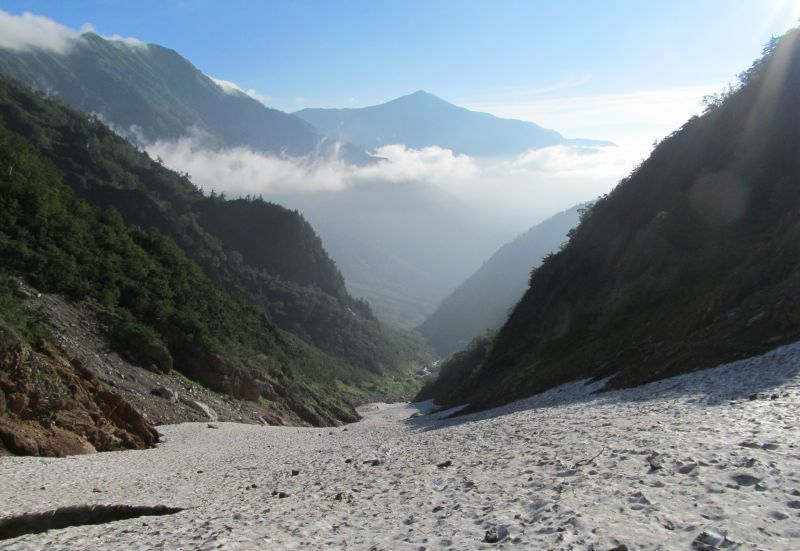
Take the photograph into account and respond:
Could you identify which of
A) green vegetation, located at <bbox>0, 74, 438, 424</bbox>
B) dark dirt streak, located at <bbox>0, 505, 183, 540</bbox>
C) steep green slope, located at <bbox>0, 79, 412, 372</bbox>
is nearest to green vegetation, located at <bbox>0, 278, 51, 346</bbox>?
green vegetation, located at <bbox>0, 74, 438, 424</bbox>

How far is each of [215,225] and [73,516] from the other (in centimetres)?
16468

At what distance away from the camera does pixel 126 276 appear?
4475 centimetres

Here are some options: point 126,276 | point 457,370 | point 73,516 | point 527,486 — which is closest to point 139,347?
point 126,276

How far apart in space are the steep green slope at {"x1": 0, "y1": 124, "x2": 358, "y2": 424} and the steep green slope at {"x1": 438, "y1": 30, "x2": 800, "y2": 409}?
2040 cm

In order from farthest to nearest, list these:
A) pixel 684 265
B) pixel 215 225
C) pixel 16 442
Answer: pixel 215 225
pixel 684 265
pixel 16 442

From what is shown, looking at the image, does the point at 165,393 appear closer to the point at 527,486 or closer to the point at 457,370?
the point at 527,486

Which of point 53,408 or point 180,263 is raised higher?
point 180,263

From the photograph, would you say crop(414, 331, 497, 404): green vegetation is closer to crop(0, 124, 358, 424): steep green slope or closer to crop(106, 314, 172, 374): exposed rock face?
crop(0, 124, 358, 424): steep green slope

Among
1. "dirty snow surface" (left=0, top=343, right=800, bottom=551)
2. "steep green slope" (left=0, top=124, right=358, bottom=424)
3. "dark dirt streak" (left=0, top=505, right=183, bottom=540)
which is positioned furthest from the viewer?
"steep green slope" (left=0, top=124, right=358, bottom=424)

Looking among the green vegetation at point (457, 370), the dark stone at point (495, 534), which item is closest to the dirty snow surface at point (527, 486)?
the dark stone at point (495, 534)

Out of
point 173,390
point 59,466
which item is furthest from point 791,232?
point 173,390

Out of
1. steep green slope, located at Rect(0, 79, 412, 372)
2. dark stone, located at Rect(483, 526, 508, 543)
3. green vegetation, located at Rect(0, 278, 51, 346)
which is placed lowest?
dark stone, located at Rect(483, 526, 508, 543)

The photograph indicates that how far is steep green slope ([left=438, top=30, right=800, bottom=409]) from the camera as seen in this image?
67.9ft

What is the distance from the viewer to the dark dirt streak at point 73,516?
1323 centimetres
